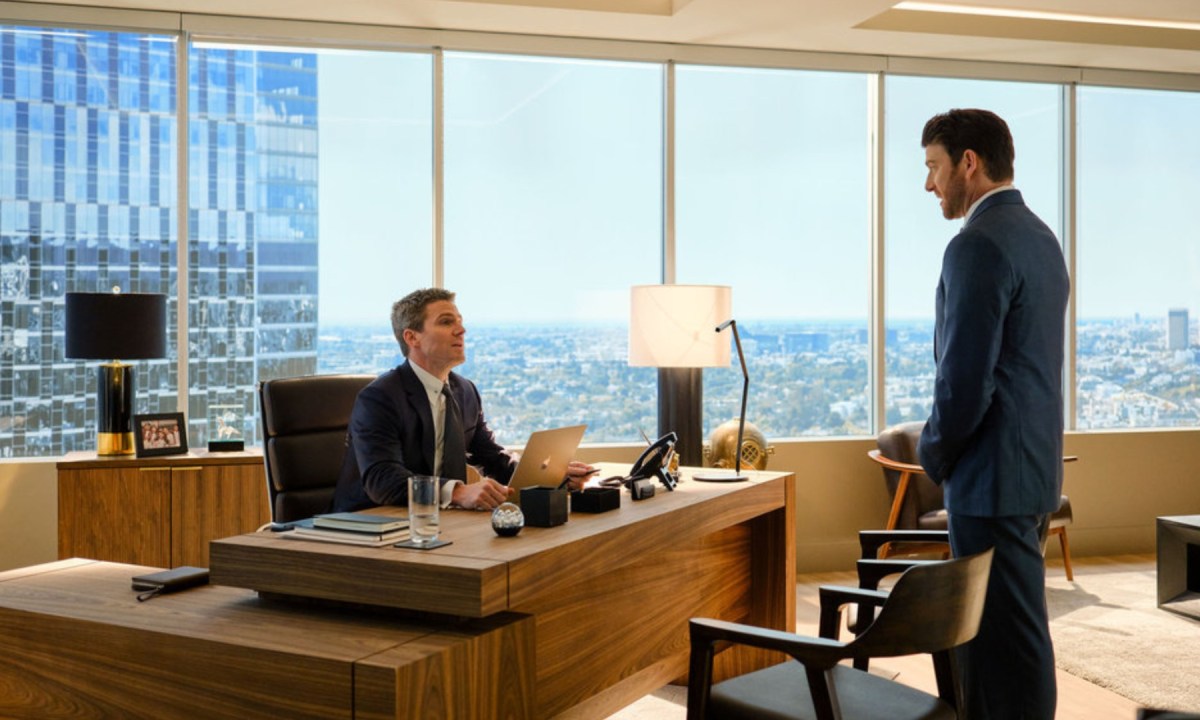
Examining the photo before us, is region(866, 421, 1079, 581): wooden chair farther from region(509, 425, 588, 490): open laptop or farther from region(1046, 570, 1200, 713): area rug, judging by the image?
region(509, 425, 588, 490): open laptop

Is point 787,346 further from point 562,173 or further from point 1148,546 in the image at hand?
point 1148,546

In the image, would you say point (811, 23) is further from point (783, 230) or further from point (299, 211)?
point (299, 211)

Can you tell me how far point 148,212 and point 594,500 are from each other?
3.37 m

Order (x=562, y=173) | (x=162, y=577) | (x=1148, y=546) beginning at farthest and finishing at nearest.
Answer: (x=1148, y=546) → (x=562, y=173) → (x=162, y=577)

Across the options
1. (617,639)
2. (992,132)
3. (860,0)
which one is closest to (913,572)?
(617,639)

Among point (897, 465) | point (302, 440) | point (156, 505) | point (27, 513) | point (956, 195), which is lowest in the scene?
point (27, 513)

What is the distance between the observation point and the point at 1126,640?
14.9ft

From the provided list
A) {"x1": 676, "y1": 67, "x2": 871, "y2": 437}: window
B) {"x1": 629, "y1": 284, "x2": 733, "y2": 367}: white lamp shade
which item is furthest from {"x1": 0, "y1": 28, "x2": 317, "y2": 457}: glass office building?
{"x1": 676, "y1": 67, "x2": 871, "y2": 437}: window

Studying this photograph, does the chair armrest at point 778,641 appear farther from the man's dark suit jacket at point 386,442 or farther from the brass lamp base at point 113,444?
the brass lamp base at point 113,444

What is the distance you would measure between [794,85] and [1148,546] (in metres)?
3.47

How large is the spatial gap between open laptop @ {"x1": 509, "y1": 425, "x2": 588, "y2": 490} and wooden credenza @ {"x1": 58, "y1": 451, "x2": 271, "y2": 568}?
215cm

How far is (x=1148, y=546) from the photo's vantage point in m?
6.46

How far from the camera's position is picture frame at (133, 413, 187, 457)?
4.61 metres

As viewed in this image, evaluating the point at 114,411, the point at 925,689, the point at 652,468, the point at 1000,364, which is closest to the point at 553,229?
the point at 114,411
